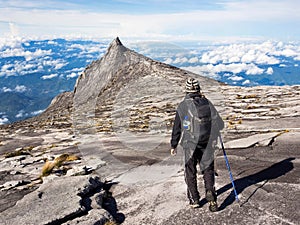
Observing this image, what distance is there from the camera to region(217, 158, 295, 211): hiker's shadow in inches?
418

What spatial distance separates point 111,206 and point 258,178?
5.89 meters

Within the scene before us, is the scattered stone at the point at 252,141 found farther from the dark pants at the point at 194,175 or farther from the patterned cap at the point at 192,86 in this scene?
the patterned cap at the point at 192,86

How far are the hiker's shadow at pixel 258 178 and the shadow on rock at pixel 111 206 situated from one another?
339 cm

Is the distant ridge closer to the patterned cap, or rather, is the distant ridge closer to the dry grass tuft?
the dry grass tuft

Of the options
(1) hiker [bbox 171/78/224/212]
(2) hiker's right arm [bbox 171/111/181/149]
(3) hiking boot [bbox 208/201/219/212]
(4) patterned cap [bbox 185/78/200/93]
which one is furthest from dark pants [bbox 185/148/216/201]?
(4) patterned cap [bbox 185/78/200/93]

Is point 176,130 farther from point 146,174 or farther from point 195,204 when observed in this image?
point 146,174

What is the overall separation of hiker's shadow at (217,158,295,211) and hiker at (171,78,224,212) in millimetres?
1002

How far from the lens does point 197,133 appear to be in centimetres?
960

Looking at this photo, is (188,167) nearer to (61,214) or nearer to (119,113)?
(61,214)

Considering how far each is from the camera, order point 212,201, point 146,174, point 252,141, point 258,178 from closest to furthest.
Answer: point 212,201
point 258,178
point 146,174
point 252,141

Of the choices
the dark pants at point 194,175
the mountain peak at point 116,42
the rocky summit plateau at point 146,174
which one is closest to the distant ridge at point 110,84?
the mountain peak at point 116,42

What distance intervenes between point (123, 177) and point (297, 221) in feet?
26.5

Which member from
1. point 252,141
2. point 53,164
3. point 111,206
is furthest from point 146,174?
point 252,141

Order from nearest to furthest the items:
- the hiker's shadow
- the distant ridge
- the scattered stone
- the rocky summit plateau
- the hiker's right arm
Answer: the rocky summit plateau < the hiker's right arm < the hiker's shadow < the scattered stone < the distant ridge
